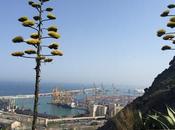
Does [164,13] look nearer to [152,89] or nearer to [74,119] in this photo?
[152,89]

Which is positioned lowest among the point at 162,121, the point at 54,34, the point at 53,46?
the point at 162,121

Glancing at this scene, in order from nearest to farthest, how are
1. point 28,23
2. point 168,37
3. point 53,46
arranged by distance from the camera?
point 168,37
point 28,23
point 53,46

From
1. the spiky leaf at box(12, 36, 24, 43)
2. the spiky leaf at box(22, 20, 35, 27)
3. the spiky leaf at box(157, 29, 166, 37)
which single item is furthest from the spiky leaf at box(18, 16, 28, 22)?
the spiky leaf at box(157, 29, 166, 37)

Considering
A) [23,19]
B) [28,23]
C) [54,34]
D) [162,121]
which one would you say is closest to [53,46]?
[54,34]

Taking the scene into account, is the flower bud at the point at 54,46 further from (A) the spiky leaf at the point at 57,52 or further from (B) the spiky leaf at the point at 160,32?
(B) the spiky leaf at the point at 160,32

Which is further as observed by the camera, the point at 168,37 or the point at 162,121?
the point at 162,121

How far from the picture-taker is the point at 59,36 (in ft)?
52.1

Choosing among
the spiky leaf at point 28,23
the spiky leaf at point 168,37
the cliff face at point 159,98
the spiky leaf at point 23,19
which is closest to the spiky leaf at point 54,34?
the spiky leaf at point 28,23

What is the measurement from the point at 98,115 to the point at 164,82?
88.1m

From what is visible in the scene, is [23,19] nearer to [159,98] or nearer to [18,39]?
[18,39]

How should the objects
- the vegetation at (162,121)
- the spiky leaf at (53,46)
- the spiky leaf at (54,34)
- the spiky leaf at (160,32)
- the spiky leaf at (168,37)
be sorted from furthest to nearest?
the spiky leaf at (53,46) < the spiky leaf at (54,34) < the vegetation at (162,121) < the spiky leaf at (160,32) < the spiky leaf at (168,37)

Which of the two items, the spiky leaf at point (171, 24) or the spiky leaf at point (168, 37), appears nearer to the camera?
the spiky leaf at point (171, 24)

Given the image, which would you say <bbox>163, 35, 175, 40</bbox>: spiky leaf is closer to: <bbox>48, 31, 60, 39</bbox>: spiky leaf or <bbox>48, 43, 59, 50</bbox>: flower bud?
<bbox>48, 31, 60, 39</bbox>: spiky leaf

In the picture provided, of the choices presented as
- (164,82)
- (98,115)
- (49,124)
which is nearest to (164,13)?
(164,82)
